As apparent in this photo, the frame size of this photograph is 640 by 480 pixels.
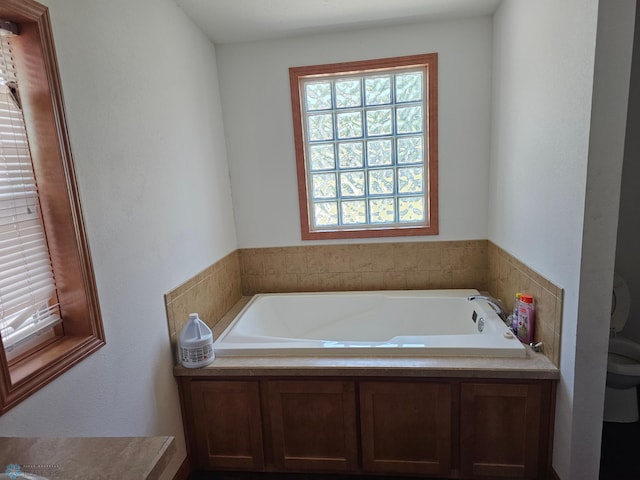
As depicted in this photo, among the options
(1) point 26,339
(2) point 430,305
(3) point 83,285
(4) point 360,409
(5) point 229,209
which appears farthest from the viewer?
(5) point 229,209

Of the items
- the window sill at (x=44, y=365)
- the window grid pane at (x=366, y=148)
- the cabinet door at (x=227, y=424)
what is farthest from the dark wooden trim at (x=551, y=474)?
the window sill at (x=44, y=365)

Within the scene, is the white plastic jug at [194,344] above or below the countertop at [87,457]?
below

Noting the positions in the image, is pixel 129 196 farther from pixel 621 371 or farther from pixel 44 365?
pixel 621 371

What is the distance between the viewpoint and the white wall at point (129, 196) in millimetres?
1213

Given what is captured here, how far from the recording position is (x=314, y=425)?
1746mm

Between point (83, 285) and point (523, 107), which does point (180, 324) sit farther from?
point (523, 107)

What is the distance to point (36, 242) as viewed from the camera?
3.82ft

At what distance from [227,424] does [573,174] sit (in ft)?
6.34

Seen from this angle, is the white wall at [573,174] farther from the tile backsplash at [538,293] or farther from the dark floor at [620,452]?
the dark floor at [620,452]

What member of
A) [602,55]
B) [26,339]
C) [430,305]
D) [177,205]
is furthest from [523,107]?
[26,339]

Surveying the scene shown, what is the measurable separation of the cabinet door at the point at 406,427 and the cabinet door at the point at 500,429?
3.5 inches

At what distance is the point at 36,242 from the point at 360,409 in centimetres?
149

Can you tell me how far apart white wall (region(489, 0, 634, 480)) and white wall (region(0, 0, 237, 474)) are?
177 cm

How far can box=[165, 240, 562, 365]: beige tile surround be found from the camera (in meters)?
2.33
